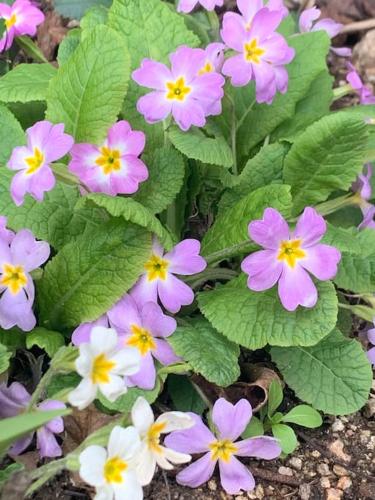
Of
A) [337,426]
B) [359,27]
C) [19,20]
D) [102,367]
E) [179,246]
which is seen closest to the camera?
[102,367]

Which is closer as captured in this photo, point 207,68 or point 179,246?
point 179,246

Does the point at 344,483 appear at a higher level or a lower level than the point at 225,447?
lower

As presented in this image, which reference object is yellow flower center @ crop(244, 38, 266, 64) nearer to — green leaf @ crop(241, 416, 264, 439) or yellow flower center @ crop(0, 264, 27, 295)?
yellow flower center @ crop(0, 264, 27, 295)

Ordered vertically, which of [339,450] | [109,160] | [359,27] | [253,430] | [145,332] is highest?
[109,160]

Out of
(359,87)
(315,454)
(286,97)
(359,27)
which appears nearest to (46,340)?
(315,454)

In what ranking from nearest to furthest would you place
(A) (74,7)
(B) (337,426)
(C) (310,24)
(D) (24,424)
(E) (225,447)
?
Answer: (D) (24,424) → (E) (225,447) → (B) (337,426) → (C) (310,24) → (A) (74,7)

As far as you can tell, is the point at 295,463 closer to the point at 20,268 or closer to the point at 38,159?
the point at 20,268

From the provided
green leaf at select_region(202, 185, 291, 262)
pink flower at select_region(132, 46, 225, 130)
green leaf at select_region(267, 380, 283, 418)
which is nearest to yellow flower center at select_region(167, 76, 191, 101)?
pink flower at select_region(132, 46, 225, 130)
